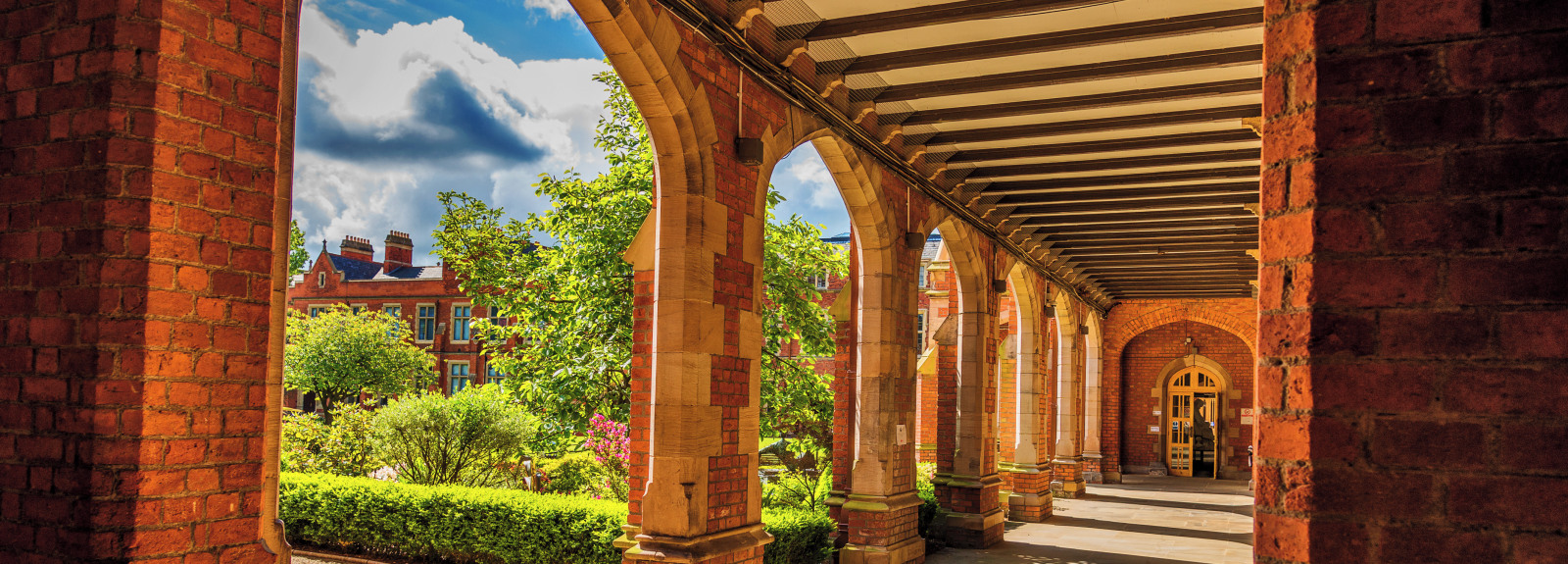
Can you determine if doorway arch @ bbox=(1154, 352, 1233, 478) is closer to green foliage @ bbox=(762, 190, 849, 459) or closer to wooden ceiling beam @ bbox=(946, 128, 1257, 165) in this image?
green foliage @ bbox=(762, 190, 849, 459)

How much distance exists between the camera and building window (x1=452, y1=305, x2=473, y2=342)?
4184 cm

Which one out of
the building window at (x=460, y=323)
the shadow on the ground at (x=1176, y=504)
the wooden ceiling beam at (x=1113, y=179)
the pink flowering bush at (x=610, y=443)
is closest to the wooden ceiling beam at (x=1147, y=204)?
A: the wooden ceiling beam at (x=1113, y=179)

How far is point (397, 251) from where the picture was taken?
149 feet

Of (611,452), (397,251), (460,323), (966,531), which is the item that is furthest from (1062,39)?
(397,251)

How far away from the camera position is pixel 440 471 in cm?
1153

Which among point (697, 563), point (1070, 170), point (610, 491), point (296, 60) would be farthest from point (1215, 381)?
point (296, 60)

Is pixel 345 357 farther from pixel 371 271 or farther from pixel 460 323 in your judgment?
pixel 371 271

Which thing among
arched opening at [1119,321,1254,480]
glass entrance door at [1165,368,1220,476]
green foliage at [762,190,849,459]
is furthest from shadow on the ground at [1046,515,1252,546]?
glass entrance door at [1165,368,1220,476]

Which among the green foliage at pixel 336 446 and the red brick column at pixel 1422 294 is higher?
the red brick column at pixel 1422 294

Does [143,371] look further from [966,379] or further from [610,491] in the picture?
[966,379]

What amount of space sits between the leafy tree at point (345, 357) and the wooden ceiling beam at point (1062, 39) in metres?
29.0

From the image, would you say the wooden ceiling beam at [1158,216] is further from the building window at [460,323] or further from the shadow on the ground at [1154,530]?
the building window at [460,323]

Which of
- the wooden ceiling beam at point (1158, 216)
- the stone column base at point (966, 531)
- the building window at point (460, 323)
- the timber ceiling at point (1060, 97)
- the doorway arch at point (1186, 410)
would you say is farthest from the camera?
the building window at point (460, 323)

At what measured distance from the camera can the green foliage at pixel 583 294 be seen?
13391 millimetres
